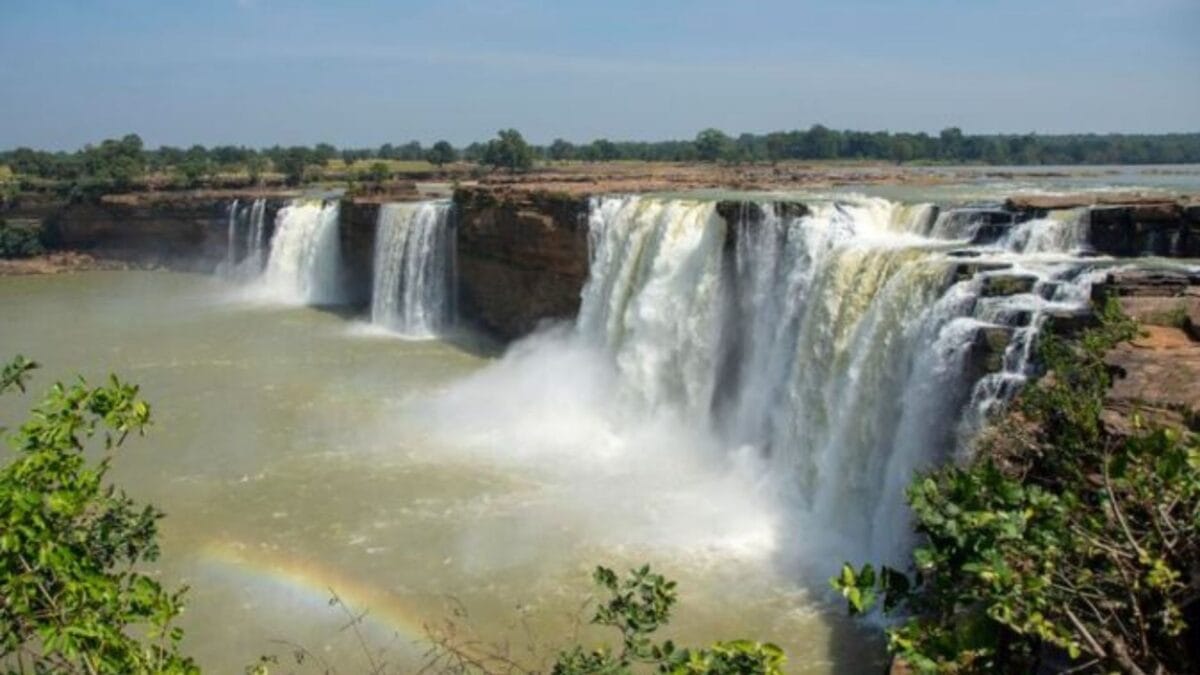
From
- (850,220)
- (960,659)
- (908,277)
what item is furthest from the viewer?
(850,220)

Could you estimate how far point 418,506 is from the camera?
12570 mm

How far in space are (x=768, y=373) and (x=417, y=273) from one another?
12.8 metres

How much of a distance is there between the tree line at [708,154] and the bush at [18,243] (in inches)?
121

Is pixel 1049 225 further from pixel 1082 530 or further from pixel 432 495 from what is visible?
pixel 1082 530

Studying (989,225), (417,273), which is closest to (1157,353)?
(989,225)

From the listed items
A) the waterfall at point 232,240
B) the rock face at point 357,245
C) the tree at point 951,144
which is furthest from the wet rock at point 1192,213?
the tree at point 951,144

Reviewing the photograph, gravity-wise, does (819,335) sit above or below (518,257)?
below

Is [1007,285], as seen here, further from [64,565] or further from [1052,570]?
[64,565]

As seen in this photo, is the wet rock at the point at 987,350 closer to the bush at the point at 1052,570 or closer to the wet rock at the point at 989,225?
the wet rock at the point at 989,225

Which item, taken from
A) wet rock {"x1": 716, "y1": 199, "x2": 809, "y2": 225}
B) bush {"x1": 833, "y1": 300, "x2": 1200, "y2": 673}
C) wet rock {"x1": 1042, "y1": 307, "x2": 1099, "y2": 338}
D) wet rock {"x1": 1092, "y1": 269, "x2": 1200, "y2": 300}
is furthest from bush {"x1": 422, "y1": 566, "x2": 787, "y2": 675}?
wet rock {"x1": 716, "y1": 199, "x2": 809, "y2": 225}

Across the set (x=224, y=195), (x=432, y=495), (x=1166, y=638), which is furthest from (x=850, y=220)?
(x=224, y=195)

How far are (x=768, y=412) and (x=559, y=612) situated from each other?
17.1 feet

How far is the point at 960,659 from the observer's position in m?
3.02

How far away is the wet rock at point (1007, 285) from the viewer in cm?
969
